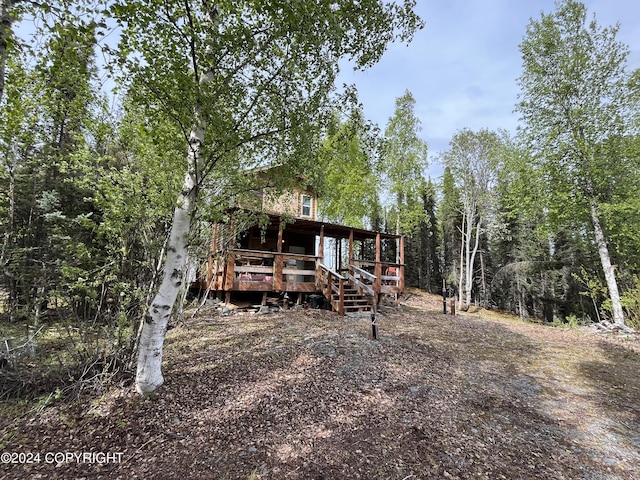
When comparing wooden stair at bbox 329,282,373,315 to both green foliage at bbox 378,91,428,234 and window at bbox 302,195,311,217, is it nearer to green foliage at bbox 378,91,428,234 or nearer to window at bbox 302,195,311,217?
window at bbox 302,195,311,217

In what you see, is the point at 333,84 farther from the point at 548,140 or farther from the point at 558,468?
the point at 548,140

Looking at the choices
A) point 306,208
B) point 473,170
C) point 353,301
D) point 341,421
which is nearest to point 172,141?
point 341,421

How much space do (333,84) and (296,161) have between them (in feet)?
4.00

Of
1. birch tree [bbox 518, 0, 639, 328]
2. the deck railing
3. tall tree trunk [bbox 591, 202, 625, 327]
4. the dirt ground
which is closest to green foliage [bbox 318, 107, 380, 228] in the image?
the deck railing

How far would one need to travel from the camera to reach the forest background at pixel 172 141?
9.68 feet

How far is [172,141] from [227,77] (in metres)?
1.08

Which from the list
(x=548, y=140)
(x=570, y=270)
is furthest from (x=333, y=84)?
(x=570, y=270)

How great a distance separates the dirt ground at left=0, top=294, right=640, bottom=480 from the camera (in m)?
2.35

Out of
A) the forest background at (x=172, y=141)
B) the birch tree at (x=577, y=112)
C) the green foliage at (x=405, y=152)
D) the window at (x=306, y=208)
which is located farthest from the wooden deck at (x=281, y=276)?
the green foliage at (x=405, y=152)

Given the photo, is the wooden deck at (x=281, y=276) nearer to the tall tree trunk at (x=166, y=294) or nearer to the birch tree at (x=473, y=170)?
the tall tree trunk at (x=166, y=294)

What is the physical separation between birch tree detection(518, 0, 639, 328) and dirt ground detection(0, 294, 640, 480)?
661cm

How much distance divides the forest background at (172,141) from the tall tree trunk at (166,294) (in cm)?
9

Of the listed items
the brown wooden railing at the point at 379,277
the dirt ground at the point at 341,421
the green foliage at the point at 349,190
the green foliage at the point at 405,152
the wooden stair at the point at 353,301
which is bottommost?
the dirt ground at the point at 341,421

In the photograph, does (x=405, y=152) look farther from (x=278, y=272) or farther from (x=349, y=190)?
(x=278, y=272)
